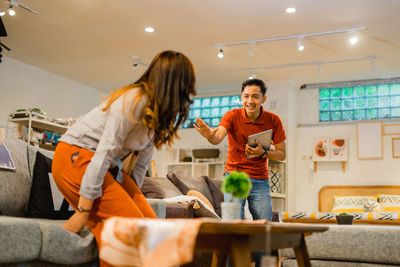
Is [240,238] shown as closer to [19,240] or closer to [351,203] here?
[19,240]

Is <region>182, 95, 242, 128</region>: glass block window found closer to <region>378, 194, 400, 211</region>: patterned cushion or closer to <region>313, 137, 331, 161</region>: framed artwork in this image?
<region>313, 137, 331, 161</region>: framed artwork

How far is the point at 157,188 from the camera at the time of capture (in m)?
3.79

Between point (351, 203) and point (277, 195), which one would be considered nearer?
point (351, 203)

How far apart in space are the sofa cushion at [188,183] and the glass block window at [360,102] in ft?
13.3

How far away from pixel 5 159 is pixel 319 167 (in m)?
6.54

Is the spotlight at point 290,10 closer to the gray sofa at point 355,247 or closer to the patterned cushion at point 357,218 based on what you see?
the patterned cushion at point 357,218

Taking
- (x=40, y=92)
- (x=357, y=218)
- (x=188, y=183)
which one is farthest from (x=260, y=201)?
(x=40, y=92)

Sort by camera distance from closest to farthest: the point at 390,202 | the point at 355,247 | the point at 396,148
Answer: the point at 355,247, the point at 390,202, the point at 396,148

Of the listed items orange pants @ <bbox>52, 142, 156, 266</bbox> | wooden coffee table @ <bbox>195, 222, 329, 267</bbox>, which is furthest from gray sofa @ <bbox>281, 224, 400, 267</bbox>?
orange pants @ <bbox>52, 142, 156, 266</bbox>

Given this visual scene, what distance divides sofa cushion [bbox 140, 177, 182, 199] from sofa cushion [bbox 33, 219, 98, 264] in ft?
6.05

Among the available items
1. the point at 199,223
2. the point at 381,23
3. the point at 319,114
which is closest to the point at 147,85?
the point at 199,223

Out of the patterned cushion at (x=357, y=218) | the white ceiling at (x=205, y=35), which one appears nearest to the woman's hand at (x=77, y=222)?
the patterned cushion at (x=357, y=218)

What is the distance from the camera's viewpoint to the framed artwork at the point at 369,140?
25.1ft

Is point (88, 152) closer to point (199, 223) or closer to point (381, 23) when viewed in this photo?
point (199, 223)
